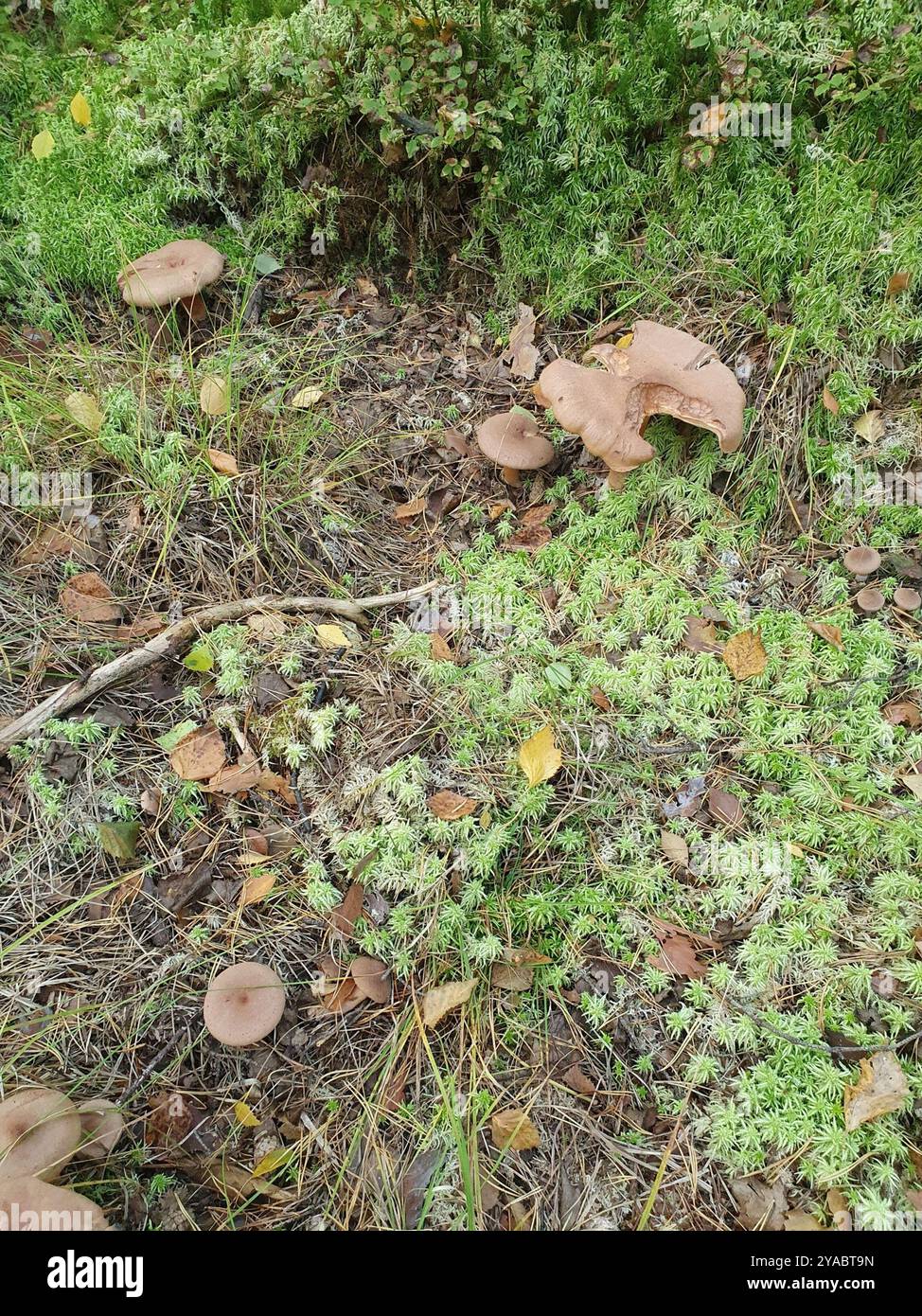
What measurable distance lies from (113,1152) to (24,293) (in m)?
3.98

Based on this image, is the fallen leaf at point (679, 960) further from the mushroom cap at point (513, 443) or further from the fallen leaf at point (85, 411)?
the fallen leaf at point (85, 411)

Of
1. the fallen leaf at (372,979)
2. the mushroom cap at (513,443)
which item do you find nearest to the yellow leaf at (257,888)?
the fallen leaf at (372,979)

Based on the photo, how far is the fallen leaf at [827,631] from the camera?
10.1 feet

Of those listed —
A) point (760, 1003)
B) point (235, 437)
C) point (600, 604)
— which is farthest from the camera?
point (235, 437)

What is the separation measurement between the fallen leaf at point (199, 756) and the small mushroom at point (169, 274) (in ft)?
7.08

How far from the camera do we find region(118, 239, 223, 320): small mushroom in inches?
142

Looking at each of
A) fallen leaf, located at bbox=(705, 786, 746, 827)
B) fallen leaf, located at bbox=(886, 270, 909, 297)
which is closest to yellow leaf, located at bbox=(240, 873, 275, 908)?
fallen leaf, located at bbox=(705, 786, 746, 827)

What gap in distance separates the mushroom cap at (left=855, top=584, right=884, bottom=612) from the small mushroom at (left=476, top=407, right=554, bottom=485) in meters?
1.48

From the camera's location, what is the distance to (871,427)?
10.8ft

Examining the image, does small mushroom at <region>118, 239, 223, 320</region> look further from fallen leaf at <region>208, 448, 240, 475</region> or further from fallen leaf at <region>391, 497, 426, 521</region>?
fallen leaf at <region>391, 497, 426, 521</region>

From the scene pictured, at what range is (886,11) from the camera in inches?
120

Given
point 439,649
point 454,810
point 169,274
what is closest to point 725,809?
point 454,810
